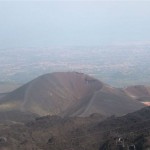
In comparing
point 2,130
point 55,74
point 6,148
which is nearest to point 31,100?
point 55,74

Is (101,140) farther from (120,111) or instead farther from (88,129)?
(120,111)

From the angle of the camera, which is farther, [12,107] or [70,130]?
[12,107]

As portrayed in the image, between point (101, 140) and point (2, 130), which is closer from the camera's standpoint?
point (101, 140)

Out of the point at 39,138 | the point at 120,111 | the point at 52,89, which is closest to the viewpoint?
the point at 39,138

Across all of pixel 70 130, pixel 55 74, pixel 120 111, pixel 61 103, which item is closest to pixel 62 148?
pixel 70 130

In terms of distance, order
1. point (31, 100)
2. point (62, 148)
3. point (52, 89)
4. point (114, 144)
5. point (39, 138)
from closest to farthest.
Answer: point (114, 144) < point (62, 148) < point (39, 138) < point (31, 100) < point (52, 89)

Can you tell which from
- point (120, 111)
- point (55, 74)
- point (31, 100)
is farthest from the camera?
point (55, 74)

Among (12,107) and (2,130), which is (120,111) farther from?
(2,130)

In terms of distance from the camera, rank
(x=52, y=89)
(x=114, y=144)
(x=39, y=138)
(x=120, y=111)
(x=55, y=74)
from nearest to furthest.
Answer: (x=114, y=144) < (x=39, y=138) < (x=120, y=111) < (x=52, y=89) < (x=55, y=74)
